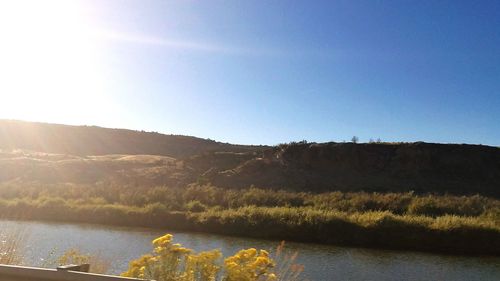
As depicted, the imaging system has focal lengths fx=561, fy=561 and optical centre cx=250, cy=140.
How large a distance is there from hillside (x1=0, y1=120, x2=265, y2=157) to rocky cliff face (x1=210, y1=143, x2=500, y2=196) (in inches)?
1145

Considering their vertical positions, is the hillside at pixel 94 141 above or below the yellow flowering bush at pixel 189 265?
above

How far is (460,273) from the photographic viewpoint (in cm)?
1625

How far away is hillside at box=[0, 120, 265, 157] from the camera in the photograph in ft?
239

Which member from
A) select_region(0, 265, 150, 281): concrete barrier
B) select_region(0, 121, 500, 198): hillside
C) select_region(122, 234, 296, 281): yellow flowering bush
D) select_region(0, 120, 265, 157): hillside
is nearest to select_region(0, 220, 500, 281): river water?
select_region(122, 234, 296, 281): yellow flowering bush

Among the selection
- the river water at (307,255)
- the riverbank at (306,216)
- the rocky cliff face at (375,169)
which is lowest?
the river water at (307,255)

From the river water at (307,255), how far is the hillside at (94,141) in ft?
160

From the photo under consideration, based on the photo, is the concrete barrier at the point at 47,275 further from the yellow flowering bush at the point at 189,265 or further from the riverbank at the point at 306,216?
the riverbank at the point at 306,216

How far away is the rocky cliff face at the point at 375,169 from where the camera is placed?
125ft

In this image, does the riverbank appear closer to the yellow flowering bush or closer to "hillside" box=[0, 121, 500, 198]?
"hillside" box=[0, 121, 500, 198]

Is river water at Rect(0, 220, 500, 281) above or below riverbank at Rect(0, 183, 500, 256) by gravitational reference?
below

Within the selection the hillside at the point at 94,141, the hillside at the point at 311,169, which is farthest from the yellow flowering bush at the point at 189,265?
the hillside at the point at 94,141

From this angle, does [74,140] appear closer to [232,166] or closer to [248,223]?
[232,166]

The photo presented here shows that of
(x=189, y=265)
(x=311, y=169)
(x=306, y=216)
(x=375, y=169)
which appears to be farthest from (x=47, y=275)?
(x=375, y=169)

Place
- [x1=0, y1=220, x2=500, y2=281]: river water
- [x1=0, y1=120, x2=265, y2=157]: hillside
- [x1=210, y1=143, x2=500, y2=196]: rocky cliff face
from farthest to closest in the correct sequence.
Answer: [x1=0, y1=120, x2=265, y2=157]: hillside, [x1=210, y1=143, x2=500, y2=196]: rocky cliff face, [x1=0, y1=220, x2=500, y2=281]: river water
